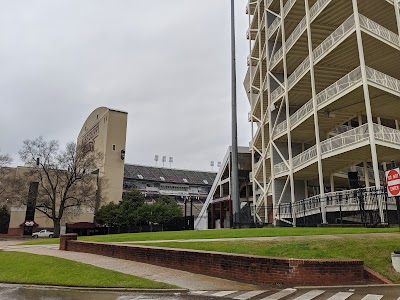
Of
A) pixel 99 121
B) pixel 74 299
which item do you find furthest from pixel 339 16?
pixel 99 121

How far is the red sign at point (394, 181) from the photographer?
9.80 m

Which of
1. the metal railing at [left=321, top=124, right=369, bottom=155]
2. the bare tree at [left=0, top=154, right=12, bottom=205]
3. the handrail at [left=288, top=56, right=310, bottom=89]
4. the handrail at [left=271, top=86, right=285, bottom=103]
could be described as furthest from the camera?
the bare tree at [left=0, top=154, right=12, bottom=205]

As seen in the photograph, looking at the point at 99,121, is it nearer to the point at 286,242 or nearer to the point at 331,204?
the point at 331,204

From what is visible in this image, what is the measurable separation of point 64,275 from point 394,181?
1038cm

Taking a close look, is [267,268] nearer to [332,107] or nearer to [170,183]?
[332,107]

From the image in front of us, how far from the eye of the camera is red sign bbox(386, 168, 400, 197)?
9805mm

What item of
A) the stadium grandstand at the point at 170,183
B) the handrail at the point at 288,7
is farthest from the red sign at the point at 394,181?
the stadium grandstand at the point at 170,183

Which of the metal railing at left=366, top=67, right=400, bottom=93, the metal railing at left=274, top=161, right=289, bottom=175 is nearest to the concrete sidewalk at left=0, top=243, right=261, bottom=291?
the metal railing at left=366, top=67, right=400, bottom=93

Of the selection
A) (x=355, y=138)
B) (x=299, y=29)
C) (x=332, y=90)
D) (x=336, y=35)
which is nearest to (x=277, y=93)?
(x=299, y=29)

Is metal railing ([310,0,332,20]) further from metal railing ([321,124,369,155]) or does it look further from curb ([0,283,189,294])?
curb ([0,283,189,294])

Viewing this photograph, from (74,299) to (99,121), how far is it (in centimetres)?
6059

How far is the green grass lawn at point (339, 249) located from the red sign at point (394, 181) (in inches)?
60.9

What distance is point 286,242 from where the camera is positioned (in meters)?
11.5

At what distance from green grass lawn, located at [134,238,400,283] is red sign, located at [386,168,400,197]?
5.07 feet
